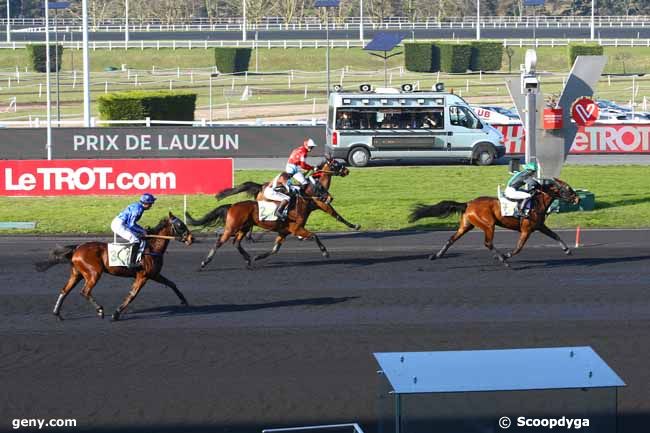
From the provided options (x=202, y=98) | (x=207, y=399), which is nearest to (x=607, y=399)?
(x=207, y=399)

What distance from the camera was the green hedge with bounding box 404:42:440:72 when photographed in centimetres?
6688

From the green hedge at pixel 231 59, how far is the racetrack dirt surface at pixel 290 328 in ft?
154

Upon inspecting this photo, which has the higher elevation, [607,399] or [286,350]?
[607,399]

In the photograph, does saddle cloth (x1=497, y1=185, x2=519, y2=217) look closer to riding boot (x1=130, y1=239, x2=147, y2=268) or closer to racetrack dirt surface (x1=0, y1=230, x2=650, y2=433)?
racetrack dirt surface (x1=0, y1=230, x2=650, y2=433)

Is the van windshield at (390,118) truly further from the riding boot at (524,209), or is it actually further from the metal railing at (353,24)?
the metal railing at (353,24)

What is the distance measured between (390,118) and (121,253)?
20.7 meters

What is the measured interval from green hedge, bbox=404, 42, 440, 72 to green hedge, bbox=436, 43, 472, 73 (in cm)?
56

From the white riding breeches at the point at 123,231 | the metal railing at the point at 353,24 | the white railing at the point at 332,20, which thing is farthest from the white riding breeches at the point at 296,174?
the white railing at the point at 332,20

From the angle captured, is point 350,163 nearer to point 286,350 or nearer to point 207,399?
point 286,350

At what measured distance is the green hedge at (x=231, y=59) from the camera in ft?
219

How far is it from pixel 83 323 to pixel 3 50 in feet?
202

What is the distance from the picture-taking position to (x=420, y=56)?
6712 cm

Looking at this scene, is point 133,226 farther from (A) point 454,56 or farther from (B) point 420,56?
(A) point 454,56

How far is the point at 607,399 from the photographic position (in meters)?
5.56
